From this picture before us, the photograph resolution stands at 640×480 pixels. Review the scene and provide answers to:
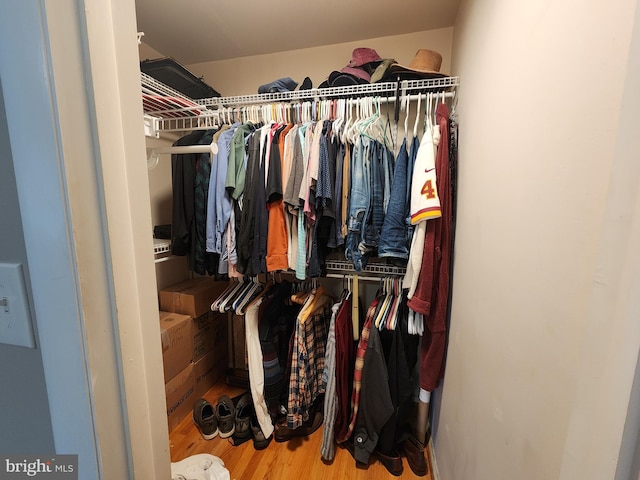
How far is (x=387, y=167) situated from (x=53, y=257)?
1.18 m

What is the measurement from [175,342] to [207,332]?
0.97 ft

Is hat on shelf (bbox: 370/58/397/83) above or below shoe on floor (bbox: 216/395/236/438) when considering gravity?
above

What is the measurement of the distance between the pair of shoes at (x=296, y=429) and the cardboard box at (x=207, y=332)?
0.68 m

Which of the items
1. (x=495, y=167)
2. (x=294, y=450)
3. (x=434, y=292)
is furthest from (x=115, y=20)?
(x=294, y=450)

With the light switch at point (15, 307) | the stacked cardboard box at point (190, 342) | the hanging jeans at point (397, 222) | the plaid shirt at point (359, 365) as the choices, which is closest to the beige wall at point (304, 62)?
the hanging jeans at point (397, 222)

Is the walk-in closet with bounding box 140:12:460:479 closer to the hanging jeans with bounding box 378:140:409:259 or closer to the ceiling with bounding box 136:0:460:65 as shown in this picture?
the hanging jeans with bounding box 378:140:409:259

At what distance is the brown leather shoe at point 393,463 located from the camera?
1288mm

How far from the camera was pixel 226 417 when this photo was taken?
1.51 m

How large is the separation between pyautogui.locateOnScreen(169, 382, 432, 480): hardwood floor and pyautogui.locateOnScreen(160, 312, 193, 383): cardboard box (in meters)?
0.37

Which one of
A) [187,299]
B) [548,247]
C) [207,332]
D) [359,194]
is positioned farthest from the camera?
[207,332]

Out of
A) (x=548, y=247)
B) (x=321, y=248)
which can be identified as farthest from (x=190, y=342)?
(x=548, y=247)

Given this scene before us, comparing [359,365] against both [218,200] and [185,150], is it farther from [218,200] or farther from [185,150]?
[185,150]

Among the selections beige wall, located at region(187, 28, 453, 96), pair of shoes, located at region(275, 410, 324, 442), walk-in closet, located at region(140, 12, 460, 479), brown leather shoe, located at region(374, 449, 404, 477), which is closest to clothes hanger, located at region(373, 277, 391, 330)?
walk-in closet, located at region(140, 12, 460, 479)

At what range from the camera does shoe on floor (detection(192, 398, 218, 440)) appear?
1.49 m
